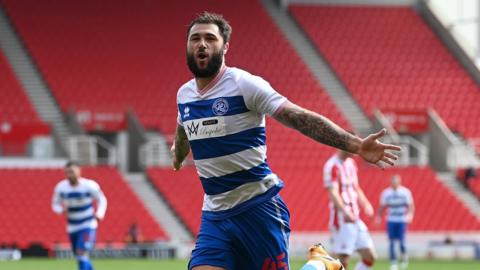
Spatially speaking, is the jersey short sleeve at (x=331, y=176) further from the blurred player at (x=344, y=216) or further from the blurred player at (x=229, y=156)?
the blurred player at (x=229, y=156)

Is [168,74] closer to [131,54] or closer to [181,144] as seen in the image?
[131,54]

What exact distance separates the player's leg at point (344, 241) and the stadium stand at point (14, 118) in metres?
A: 16.3

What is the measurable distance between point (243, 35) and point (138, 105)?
228 inches

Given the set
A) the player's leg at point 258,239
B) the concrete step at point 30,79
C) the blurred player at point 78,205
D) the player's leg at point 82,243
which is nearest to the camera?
the player's leg at point 258,239

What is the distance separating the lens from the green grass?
2211 cm

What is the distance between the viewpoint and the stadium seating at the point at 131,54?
106ft

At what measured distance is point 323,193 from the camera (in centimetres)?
3123

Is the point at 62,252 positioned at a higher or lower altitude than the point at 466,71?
lower

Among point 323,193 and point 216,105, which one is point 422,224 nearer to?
point 323,193

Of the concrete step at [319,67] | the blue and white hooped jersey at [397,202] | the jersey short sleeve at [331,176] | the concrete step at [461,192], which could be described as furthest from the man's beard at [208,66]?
the concrete step at [319,67]

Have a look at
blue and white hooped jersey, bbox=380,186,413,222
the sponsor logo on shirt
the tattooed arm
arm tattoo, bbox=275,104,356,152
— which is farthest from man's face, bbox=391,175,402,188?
arm tattoo, bbox=275,104,356,152

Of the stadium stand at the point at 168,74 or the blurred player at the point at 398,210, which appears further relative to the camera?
the stadium stand at the point at 168,74

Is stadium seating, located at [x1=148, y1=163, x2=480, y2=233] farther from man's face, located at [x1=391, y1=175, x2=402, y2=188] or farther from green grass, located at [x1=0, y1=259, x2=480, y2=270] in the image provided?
man's face, located at [x1=391, y1=175, x2=402, y2=188]

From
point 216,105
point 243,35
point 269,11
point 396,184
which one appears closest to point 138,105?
point 243,35
